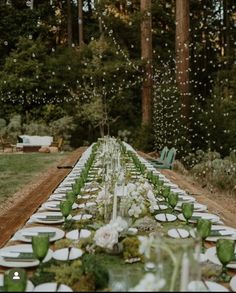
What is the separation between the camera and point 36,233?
2.14m

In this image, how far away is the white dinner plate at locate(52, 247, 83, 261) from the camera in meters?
1.72

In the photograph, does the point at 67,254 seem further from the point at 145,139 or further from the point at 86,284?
the point at 145,139

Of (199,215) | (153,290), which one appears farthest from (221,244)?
(199,215)

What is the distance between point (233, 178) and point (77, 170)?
12.0 feet

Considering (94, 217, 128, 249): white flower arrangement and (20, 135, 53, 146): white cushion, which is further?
(20, 135, 53, 146): white cushion

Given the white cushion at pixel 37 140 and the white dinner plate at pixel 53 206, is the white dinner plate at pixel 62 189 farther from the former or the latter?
the white cushion at pixel 37 140

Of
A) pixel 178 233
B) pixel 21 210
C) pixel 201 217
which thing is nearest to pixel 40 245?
pixel 178 233

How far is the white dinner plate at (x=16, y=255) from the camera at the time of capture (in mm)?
1718

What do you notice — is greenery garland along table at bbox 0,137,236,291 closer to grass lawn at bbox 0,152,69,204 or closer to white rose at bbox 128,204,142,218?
white rose at bbox 128,204,142,218

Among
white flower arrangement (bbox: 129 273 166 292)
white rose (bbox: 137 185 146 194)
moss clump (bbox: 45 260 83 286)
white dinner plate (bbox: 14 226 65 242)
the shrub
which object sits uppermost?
white flower arrangement (bbox: 129 273 166 292)

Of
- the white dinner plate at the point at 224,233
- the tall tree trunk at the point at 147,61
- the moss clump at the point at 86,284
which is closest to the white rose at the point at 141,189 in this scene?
the white dinner plate at the point at 224,233

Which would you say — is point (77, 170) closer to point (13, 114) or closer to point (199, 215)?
point (199, 215)

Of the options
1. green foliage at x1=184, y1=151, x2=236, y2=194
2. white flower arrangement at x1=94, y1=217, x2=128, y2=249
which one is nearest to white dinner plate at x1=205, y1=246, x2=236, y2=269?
white flower arrangement at x1=94, y1=217, x2=128, y2=249

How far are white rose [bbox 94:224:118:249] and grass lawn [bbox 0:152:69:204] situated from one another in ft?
13.7
